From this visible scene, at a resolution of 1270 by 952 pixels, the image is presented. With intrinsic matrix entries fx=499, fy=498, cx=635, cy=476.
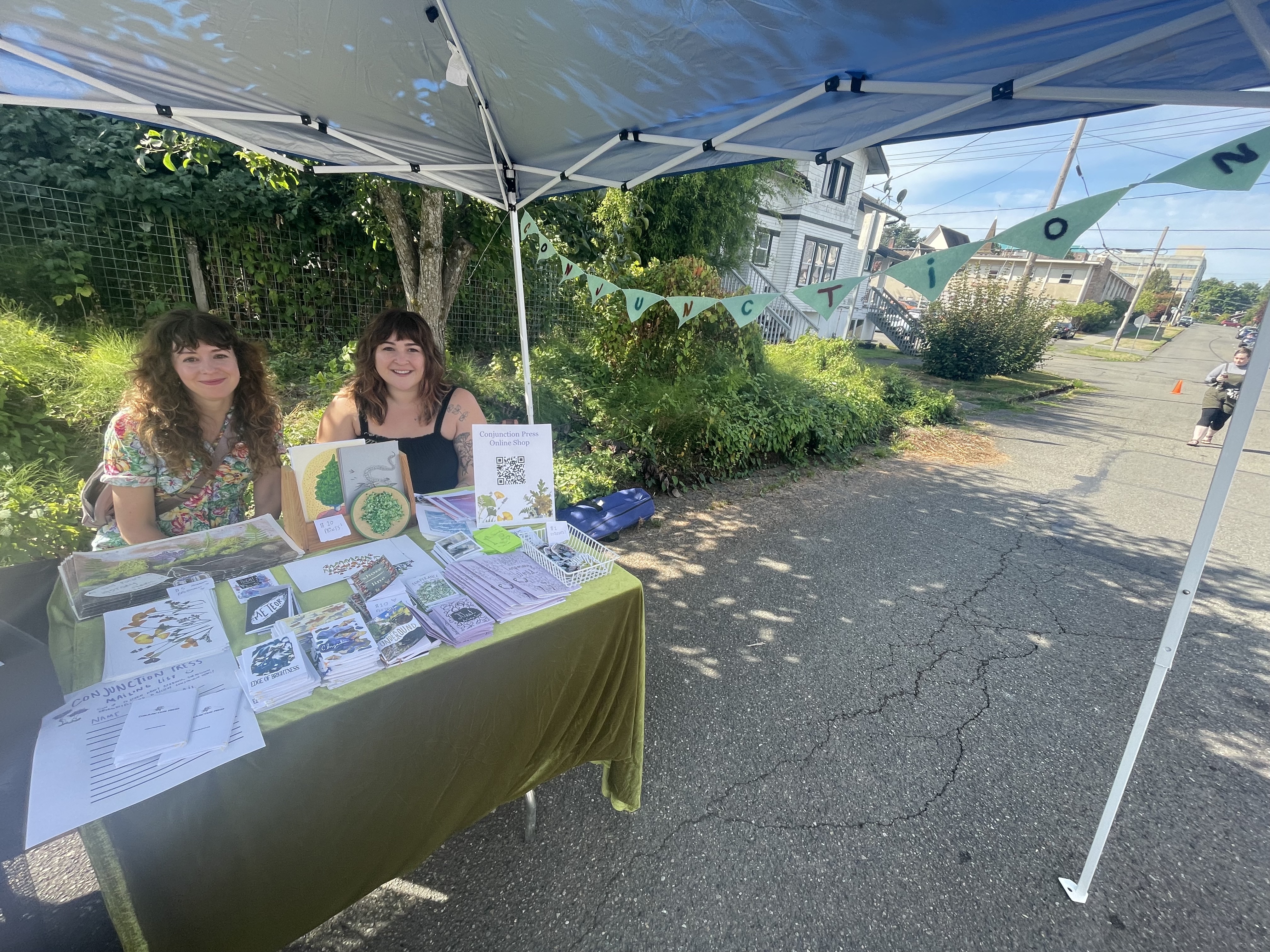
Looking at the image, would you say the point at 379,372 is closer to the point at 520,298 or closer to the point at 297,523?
the point at 297,523

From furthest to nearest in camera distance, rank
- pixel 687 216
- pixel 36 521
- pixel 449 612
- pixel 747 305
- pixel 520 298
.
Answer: pixel 687 216 → pixel 520 298 → pixel 747 305 → pixel 36 521 → pixel 449 612

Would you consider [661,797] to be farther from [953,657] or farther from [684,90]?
[684,90]

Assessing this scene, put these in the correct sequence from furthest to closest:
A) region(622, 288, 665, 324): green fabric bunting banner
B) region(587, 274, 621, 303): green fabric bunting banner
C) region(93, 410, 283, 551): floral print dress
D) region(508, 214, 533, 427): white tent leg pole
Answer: region(587, 274, 621, 303): green fabric bunting banner, region(622, 288, 665, 324): green fabric bunting banner, region(508, 214, 533, 427): white tent leg pole, region(93, 410, 283, 551): floral print dress

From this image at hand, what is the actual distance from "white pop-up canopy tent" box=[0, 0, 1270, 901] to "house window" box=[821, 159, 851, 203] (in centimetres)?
1655

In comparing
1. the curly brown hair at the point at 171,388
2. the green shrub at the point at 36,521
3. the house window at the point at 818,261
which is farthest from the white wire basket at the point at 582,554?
the house window at the point at 818,261

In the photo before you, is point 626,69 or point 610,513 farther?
point 610,513

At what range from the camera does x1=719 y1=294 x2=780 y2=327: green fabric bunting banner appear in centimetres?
279

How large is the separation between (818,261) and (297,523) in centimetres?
1899

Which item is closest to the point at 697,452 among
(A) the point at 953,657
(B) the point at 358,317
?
(A) the point at 953,657

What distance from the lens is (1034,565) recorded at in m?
4.21

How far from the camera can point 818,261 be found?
17.4 m

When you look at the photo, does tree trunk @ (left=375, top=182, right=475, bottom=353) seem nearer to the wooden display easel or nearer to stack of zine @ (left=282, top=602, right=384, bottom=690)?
the wooden display easel

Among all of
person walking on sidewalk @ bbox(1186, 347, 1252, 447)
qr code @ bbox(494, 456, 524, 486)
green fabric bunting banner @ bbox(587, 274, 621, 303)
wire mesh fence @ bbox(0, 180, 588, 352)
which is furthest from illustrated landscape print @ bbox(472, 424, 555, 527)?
person walking on sidewalk @ bbox(1186, 347, 1252, 447)

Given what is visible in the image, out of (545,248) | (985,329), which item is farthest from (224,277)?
(985,329)
